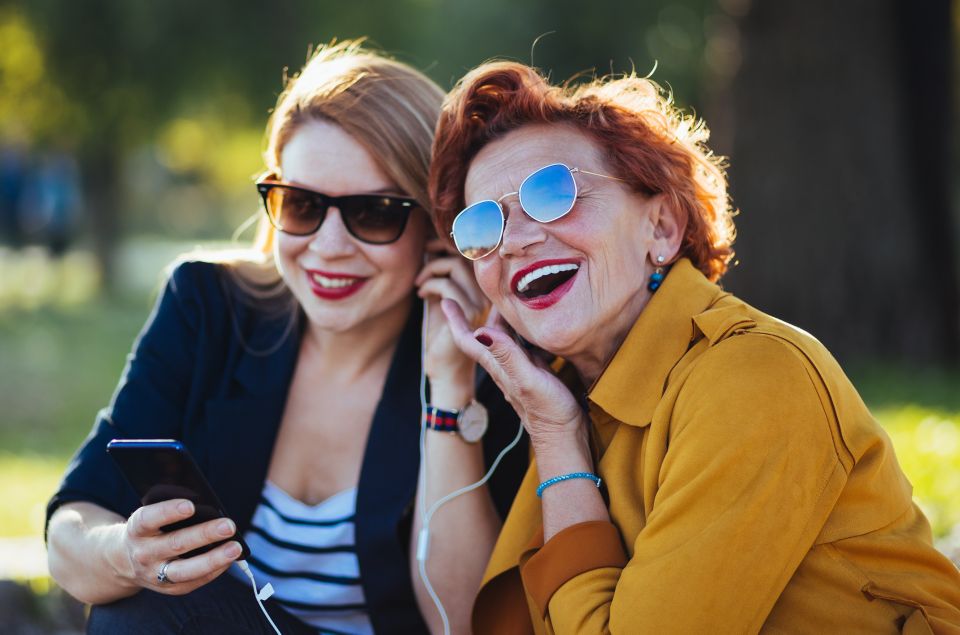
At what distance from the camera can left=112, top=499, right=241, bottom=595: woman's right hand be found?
257 cm

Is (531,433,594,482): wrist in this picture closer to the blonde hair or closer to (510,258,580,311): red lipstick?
(510,258,580,311): red lipstick

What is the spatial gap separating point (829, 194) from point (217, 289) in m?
6.84

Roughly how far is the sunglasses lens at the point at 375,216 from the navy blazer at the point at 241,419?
15.3 inches

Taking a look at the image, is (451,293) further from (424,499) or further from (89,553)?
(89,553)

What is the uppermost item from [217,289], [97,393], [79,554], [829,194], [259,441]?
[829,194]

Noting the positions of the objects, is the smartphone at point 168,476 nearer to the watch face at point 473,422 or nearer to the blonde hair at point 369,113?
the watch face at point 473,422

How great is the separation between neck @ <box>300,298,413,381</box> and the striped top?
1.54 ft

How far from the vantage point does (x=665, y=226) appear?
9.13 feet

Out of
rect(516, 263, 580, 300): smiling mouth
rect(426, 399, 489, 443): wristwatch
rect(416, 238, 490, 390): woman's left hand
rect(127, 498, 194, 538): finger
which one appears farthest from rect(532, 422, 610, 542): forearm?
rect(127, 498, 194, 538): finger

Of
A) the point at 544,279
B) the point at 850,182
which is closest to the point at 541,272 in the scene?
the point at 544,279

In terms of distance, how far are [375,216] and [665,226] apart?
3.05ft

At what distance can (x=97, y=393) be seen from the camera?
9.91 metres

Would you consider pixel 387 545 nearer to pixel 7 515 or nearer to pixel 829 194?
pixel 7 515

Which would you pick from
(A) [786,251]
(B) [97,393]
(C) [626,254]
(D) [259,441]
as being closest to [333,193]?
(D) [259,441]
